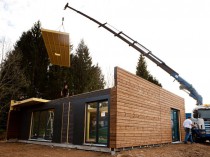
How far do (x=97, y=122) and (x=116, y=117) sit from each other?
5.19ft

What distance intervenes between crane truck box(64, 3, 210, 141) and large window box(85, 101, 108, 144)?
16.8 ft

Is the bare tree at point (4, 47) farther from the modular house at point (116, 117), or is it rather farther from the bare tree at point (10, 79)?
the modular house at point (116, 117)

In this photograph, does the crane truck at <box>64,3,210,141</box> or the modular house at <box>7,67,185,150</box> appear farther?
the crane truck at <box>64,3,210,141</box>

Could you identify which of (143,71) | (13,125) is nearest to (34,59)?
(13,125)

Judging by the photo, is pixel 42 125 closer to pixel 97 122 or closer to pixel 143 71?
pixel 97 122

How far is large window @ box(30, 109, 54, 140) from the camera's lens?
519 inches

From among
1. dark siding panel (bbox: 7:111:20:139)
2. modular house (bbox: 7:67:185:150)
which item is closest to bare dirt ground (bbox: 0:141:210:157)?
modular house (bbox: 7:67:185:150)

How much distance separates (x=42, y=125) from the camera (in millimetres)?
13984

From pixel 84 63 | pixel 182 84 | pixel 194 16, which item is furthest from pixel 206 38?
pixel 84 63

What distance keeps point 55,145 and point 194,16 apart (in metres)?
10.8

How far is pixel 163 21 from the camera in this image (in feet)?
37.9

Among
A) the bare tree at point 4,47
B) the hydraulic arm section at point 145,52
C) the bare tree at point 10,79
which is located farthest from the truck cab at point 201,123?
the bare tree at point 4,47

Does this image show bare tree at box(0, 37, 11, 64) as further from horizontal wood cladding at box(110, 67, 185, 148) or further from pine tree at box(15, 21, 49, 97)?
A: horizontal wood cladding at box(110, 67, 185, 148)

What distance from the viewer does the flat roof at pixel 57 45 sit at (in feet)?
29.4
